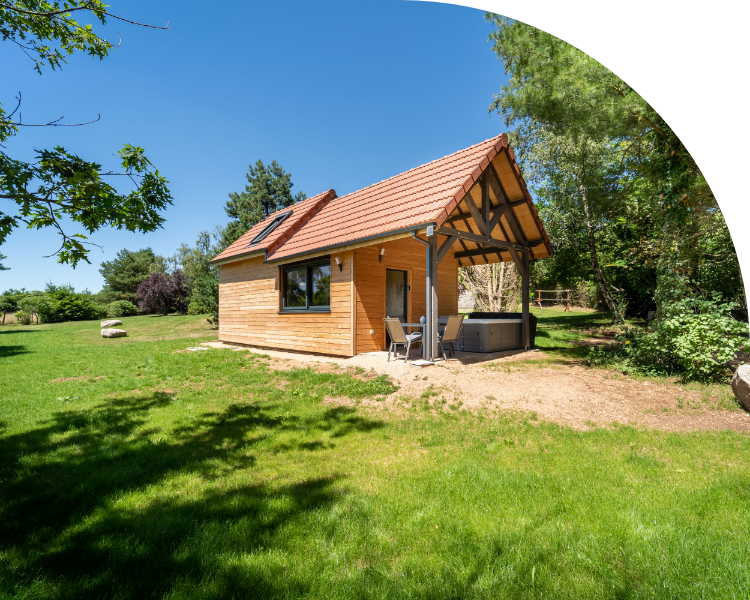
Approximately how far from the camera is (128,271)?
45.9 meters

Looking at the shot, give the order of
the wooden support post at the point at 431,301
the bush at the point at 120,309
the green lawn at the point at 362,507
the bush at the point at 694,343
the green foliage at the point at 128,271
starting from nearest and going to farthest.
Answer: the green lawn at the point at 362,507, the bush at the point at 694,343, the wooden support post at the point at 431,301, the bush at the point at 120,309, the green foliage at the point at 128,271

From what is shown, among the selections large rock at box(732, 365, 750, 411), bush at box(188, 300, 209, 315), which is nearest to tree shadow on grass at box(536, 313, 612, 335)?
large rock at box(732, 365, 750, 411)

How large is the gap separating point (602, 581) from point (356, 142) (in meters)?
19.9

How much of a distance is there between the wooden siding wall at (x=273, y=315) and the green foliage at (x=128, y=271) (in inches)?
1421

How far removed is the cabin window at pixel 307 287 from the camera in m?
10.4

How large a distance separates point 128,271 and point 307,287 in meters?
44.9

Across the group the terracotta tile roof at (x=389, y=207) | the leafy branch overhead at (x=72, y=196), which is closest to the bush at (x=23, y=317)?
the terracotta tile roof at (x=389, y=207)

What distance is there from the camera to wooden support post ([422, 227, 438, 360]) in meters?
8.02

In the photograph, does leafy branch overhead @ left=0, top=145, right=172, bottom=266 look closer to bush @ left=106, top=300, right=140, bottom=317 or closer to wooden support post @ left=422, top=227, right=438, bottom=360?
wooden support post @ left=422, top=227, right=438, bottom=360

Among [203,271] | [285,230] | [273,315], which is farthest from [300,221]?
[203,271]

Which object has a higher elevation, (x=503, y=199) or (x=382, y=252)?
(x=503, y=199)

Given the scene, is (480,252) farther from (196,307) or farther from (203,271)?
(203,271)

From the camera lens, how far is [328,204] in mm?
13469

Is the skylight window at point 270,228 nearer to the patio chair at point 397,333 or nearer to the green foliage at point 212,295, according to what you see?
the patio chair at point 397,333
